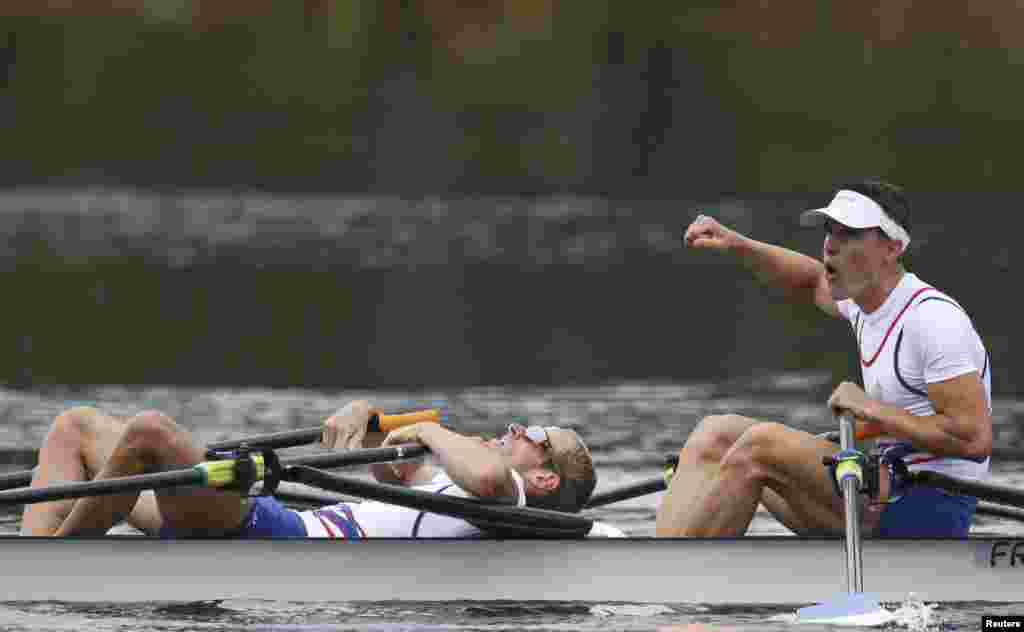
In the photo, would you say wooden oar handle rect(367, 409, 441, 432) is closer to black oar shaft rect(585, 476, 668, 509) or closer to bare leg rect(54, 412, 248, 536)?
bare leg rect(54, 412, 248, 536)

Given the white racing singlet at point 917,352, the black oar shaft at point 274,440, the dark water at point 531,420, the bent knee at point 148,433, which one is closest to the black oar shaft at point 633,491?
the black oar shaft at point 274,440

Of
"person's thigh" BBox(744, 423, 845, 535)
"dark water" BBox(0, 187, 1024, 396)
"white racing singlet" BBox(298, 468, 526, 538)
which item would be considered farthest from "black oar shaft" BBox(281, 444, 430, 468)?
"dark water" BBox(0, 187, 1024, 396)

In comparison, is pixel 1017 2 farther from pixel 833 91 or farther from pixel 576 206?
pixel 576 206

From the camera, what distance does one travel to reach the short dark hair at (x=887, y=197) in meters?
7.85

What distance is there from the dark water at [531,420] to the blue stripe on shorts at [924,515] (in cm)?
34

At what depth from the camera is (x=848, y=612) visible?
7516mm

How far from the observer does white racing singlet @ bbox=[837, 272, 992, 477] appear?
7.53 m

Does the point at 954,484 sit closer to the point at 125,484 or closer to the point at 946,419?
the point at 946,419

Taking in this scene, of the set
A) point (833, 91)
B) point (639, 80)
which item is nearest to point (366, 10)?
point (639, 80)

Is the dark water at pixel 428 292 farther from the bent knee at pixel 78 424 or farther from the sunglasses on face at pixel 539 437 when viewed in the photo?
the sunglasses on face at pixel 539 437

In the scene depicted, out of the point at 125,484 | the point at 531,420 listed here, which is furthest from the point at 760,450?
the point at 531,420

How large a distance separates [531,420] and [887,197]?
429 inches

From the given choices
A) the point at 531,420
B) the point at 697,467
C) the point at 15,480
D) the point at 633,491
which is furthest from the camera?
the point at 531,420

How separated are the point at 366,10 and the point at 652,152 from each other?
1427cm
